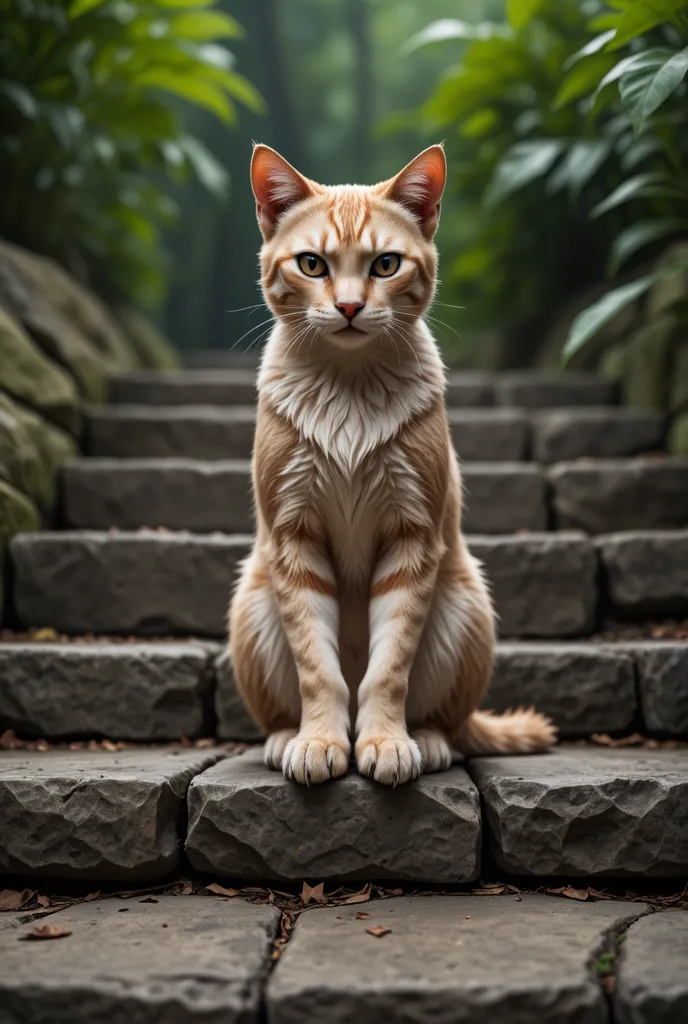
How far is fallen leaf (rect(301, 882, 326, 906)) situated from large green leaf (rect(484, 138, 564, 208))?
285 centimetres

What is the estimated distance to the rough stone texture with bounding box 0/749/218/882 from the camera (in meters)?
1.65

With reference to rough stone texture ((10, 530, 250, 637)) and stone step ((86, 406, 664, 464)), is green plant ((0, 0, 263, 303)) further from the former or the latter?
rough stone texture ((10, 530, 250, 637))

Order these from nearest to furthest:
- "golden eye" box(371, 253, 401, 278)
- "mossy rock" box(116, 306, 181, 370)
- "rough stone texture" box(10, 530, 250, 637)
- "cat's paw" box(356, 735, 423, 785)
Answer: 1. "cat's paw" box(356, 735, 423, 785)
2. "golden eye" box(371, 253, 401, 278)
3. "rough stone texture" box(10, 530, 250, 637)
4. "mossy rock" box(116, 306, 181, 370)

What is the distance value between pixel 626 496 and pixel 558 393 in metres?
0.94

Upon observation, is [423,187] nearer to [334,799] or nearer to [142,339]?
[334,799]

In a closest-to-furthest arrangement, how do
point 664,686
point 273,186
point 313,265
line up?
1. point 313,265
2. point 273,186
3. point 664,686

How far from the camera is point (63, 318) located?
11.7ft

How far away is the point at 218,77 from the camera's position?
3945 mm

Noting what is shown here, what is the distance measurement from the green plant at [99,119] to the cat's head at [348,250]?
1972mm

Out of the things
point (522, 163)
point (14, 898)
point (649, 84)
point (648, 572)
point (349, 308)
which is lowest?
point (14, 898)

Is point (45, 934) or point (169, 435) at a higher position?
point (169, 435)

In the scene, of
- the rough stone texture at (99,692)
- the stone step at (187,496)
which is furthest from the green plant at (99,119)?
the rough stone texture at (99,692)

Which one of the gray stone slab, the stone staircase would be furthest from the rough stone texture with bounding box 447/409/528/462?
the gray stone slab

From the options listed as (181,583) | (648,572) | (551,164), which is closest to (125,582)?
(181,583)
